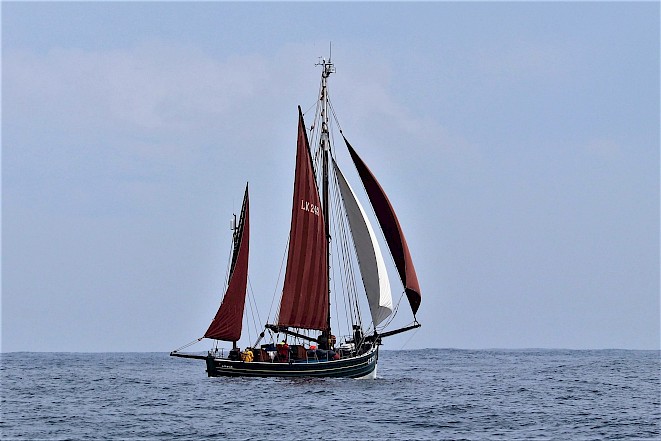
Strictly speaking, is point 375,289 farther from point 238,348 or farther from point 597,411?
point 597,411

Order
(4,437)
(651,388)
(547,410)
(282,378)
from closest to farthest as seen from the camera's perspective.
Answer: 1. (4,437)
2. (547,410)
3. (282,378)
4. (651,388)

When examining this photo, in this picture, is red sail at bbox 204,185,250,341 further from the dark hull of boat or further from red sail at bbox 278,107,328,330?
red sail at bbox 278,107,328,330

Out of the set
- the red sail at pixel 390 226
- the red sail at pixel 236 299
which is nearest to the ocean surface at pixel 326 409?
the red sail at pixel 236 299

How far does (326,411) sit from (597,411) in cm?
1341

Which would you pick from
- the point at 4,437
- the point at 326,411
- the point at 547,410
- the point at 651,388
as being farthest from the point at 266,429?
the point at 651,388

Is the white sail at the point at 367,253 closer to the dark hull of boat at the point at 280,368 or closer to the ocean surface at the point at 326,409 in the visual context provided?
the dark hull of boat at the point at 280,368

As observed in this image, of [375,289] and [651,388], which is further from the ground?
[375,289]

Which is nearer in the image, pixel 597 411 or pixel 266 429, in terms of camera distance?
pixel 266 429

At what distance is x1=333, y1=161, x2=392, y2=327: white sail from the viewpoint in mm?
61375

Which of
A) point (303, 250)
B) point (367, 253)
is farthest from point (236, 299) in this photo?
point (367, 253)

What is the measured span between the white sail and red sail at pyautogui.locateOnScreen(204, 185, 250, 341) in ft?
20.5

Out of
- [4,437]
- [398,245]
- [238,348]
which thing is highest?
[398,245]

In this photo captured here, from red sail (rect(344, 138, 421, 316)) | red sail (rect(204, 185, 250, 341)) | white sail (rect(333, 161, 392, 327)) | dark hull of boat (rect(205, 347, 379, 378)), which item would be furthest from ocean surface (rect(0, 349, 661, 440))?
red sail (rect(344, 138, 421, 316))

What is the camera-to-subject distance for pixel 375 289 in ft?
203
